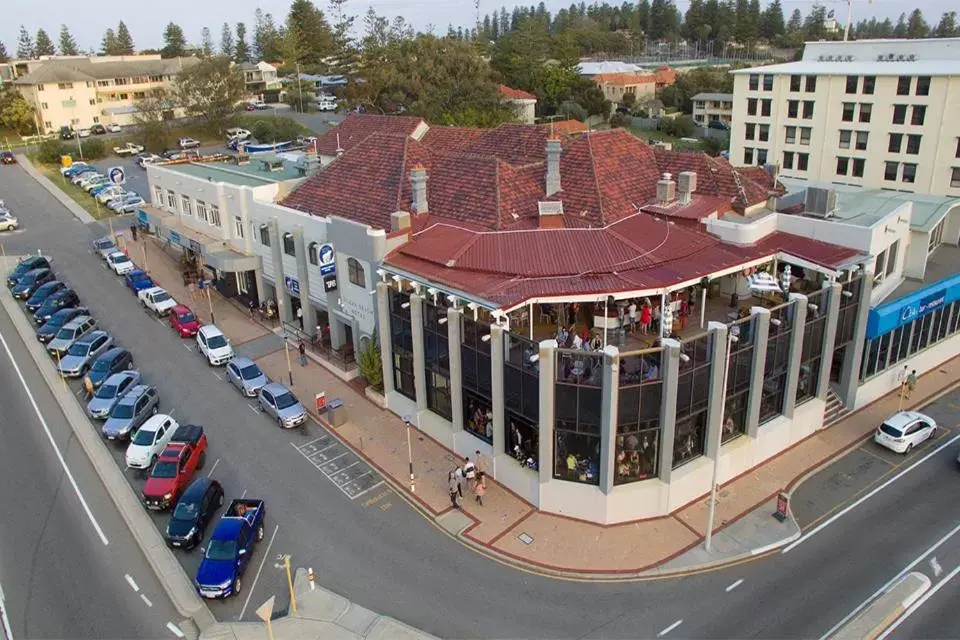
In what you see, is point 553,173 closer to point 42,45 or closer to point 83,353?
point 83,353

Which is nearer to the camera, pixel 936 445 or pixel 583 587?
pixel 583 587

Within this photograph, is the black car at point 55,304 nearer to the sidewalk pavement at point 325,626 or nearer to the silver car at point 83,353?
the silver car at point 83,353

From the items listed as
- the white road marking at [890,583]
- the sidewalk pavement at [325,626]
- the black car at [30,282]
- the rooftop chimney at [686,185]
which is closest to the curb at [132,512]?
the sidewalk pavement at [325,626]

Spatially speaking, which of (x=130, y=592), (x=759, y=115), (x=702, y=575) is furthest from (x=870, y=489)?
(x=759, y=115)

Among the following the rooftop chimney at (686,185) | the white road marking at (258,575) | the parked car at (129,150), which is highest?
the rooftop chimney at (686,185)

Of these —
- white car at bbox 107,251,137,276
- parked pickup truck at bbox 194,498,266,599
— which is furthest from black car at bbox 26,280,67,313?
parked pickup truck at bbox 194,498,266,599

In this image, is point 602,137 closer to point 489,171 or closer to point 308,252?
point 489,171
